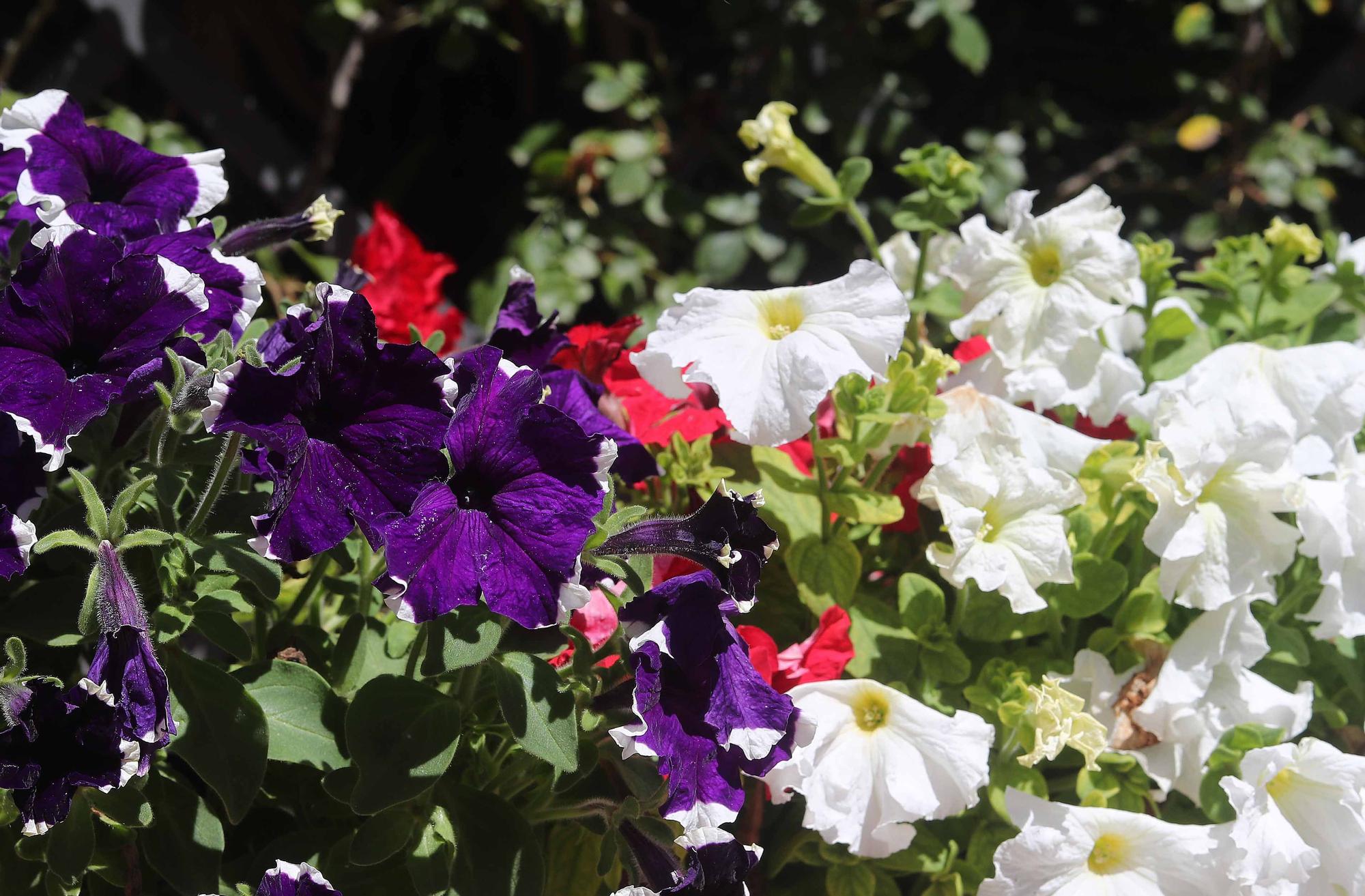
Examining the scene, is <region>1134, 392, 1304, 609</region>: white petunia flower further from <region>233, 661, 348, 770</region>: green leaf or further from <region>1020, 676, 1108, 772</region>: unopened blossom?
<region>233, 661, 348, 770</region>: green leaf

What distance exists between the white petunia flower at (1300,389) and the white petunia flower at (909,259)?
0.83 ft

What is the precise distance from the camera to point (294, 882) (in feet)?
2.14

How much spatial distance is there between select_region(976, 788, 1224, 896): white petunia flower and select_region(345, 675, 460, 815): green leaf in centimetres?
38

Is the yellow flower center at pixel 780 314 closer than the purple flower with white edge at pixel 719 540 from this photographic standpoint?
No

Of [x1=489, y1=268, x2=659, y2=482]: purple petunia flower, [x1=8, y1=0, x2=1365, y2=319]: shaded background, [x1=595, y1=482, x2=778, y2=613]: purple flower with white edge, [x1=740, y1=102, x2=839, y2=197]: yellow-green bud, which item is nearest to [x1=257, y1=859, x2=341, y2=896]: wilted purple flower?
[x1=595, y1=482, x2=778, y2=613]: purple flower with white edge

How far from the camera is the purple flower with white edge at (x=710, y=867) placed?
68 centimetres

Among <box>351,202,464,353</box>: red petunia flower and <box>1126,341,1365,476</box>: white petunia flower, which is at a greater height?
<box>1126,341,1365,476</box>: white petunia flower

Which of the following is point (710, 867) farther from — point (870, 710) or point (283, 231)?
point (283, 231)

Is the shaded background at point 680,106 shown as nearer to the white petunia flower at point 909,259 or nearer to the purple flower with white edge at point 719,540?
the white petunia flower at point 909,259

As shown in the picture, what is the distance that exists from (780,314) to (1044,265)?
25 centimetres

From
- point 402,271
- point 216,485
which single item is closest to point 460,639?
point 216,485

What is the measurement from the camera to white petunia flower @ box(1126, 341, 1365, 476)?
94cm

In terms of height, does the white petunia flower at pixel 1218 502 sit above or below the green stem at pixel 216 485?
below

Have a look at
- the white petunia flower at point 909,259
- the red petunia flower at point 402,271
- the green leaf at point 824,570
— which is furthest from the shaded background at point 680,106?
the green leaf at point 824,570
